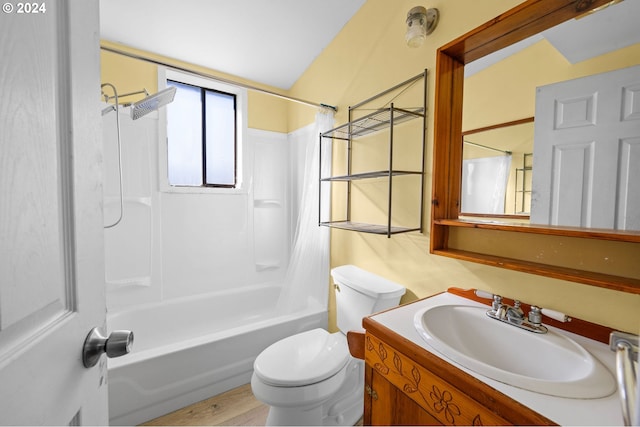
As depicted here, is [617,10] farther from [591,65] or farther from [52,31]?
[52,31]

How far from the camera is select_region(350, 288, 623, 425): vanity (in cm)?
60

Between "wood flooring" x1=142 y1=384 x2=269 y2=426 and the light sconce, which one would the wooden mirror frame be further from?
"wood flooring" x1=142 y1=384 x2=269 y2=426

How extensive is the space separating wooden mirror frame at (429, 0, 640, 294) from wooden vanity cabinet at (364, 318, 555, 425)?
470 millimetres

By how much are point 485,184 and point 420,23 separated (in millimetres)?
800

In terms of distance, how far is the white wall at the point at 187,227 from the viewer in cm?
204

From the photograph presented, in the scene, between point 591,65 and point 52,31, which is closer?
point 52,31

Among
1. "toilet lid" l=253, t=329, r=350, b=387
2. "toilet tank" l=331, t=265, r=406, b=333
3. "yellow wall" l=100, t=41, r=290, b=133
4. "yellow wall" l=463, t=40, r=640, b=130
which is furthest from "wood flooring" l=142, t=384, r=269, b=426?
"yellow wall" l=100, t=41, r=290, b=133

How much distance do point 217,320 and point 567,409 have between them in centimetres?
242

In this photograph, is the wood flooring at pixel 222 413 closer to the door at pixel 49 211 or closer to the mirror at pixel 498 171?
the door at pixel 49 211

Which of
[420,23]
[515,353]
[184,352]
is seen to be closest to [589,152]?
[515,353]

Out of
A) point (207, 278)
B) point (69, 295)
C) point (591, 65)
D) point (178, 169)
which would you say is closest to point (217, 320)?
point (207, 278)

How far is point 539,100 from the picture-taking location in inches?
37.0

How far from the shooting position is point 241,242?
2568 mm

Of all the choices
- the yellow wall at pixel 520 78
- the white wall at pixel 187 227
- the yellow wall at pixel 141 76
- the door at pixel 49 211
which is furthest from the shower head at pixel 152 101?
the yellow wall at pixel 520 78
